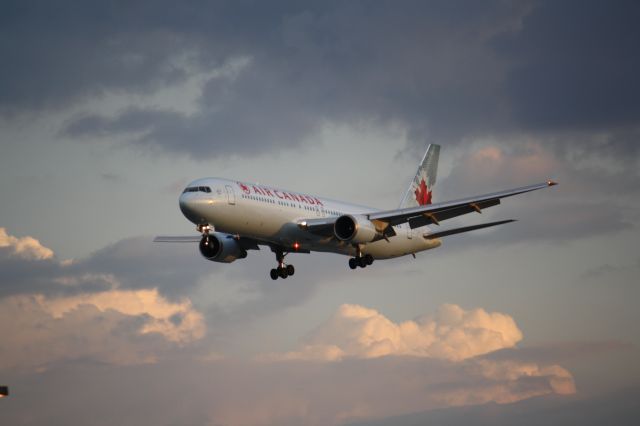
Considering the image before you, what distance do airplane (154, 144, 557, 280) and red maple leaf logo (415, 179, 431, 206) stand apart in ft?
28.5

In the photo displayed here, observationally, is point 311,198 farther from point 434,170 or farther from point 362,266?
point 434,170

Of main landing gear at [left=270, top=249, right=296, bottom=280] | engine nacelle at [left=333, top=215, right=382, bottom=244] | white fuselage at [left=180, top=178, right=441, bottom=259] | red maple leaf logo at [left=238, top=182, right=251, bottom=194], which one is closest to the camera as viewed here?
white fuselage at [left=180, top=178, right=441, bottom=259]

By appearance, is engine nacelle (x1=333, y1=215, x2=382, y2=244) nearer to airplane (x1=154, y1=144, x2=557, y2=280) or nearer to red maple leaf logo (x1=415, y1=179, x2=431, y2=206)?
airplane (x1=154, y1=144, x2=557, y2=280)

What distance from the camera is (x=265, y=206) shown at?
60.2 meters

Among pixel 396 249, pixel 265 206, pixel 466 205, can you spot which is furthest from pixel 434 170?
pixel 265 206

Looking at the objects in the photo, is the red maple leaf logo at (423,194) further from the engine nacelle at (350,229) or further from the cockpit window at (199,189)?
the cockpit window at (199,189)

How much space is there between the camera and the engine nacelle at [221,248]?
217 feet

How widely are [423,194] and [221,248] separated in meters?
22.0

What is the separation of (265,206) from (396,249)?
46.9 feet

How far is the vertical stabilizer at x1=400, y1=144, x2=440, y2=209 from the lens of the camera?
8156 centimetres

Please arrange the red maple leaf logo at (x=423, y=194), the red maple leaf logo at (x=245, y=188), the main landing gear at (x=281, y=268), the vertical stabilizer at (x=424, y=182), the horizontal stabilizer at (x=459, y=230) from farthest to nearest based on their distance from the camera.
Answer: the red maple leaf logo at (x=423, y=194) → the vertical stabilizer at (x=424, y=182) → the main landing gear at (x=281, y=268) → the horizontal stabilizer at (x=459, y=230) → the red maple leaf logo at (x=245, y=188)

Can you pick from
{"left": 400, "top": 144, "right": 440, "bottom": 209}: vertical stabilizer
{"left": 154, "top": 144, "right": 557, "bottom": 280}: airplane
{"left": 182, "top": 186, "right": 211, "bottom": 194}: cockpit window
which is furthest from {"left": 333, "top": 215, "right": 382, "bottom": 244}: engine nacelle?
{"left": 400, "top": 144, "right": 440, "bottom": 209}: vertical stabilizer

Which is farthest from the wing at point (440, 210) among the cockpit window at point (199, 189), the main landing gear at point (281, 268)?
the cockpit window at point (199, 189)

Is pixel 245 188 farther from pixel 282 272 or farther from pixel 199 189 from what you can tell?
pixel 282 272
